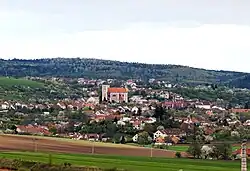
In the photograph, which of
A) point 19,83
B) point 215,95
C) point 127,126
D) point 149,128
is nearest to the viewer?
point 149,128

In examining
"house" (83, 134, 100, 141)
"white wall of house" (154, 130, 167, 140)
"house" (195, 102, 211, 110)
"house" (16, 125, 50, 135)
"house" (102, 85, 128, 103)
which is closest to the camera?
"house" (83, 134, 100, 141)

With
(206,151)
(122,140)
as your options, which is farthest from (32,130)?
(206,151)

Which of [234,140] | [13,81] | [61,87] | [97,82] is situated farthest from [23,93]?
[234,140]

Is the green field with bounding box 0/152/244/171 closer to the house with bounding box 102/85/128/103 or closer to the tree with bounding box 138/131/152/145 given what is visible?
the tree with bounding box 138/131/152/145

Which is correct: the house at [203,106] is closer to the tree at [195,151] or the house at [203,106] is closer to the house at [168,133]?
the house at [168,133]

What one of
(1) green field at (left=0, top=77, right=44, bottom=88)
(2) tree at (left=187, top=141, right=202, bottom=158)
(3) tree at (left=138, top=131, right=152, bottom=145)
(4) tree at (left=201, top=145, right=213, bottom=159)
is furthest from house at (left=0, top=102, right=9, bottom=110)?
(4) tree at (left=201, top=145, right=213, bottom=159)

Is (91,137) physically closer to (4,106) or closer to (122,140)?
(122,140)
